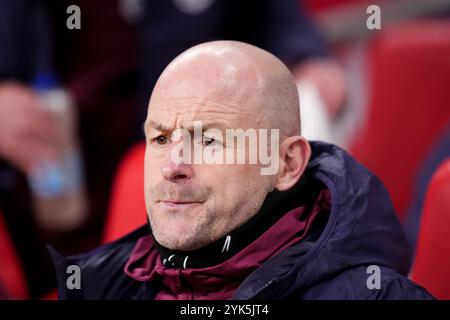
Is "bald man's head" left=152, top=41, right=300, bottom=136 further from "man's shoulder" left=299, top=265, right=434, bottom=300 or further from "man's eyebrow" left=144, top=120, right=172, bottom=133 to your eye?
"man's shoulder" left=299, top=265, right=434, bottom=300

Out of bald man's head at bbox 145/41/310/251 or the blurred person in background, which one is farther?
the blurred person in background

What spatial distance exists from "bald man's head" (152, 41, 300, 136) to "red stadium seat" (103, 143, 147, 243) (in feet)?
1.25

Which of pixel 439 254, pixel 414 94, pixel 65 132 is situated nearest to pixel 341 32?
pixel 414 94

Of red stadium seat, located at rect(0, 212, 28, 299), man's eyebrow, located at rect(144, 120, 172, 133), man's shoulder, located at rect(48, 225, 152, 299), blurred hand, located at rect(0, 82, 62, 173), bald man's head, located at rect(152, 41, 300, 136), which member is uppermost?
bald man's head, located at rect(152, 41, 300, 136)

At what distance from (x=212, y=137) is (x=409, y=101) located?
45.2 inches

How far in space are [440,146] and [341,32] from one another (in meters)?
1.29

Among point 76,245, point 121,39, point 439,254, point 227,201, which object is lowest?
point 76,245

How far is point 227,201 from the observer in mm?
1042

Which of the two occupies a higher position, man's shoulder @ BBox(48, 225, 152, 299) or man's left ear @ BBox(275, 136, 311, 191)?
man's left ear @ BBox(275, 136, 311, 191)

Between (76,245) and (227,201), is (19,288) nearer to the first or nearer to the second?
(76,245)

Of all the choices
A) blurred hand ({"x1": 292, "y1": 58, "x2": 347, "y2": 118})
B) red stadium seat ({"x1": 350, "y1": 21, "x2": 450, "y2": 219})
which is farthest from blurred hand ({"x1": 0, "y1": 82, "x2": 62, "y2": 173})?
red stadium seat ({"x1": 350, "y1": 21, "x2": 450, "y2": 219})

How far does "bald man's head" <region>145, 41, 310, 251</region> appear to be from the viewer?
3.37 ft

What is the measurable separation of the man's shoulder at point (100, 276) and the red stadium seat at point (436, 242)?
1.34 feet

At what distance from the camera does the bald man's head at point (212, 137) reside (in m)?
1.03
